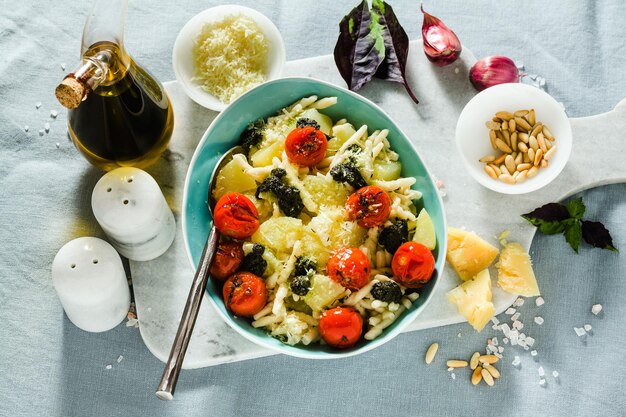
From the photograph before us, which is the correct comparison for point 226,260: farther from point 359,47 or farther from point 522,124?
point 522,124

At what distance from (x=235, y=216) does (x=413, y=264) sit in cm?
49

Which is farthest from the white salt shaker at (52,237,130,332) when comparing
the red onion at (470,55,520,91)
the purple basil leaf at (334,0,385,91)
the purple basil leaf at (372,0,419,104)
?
the red onion at (470,55,520,91)

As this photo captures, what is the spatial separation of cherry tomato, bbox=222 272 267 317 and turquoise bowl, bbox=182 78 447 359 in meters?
0.04

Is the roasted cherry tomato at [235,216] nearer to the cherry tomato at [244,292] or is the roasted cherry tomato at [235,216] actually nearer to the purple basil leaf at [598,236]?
the cherry tomato at [244,292]

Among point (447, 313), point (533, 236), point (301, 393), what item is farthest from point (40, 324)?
point (533, 236)

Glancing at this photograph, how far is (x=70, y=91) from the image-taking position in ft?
6.08

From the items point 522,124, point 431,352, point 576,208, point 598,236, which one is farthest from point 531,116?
point 431,352

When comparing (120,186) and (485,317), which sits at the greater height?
(120,186)

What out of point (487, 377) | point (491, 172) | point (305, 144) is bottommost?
point (487, 377)

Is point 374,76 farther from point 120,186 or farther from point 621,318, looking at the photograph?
point 621,318

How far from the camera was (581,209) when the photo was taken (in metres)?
2.42

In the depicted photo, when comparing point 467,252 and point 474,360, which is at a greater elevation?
point 467,252

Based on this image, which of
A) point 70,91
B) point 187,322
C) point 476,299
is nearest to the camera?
point 70,91

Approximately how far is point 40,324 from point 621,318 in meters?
1.85
